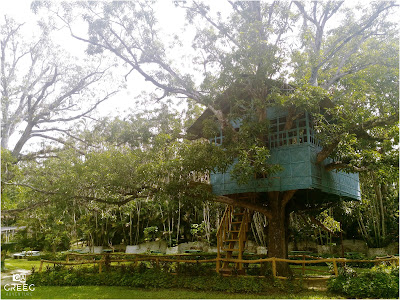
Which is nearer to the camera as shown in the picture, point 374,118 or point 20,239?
point 374,118

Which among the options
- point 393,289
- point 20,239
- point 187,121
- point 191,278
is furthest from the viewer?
point 20,239

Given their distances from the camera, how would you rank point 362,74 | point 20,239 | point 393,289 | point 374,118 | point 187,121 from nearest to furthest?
point 393,289 < point 374,118 < point 362,74 < point 187,121 < point 20,239

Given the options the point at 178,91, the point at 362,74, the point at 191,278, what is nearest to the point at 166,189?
the point at 191,278

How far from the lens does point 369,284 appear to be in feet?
25.6

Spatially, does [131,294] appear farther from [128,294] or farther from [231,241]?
[231,241]

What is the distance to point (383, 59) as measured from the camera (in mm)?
10312

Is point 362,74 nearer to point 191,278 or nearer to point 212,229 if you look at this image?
point 191,278

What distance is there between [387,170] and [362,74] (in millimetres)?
4316

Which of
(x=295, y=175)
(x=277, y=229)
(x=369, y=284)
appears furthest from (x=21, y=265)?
(x=369, y=284)

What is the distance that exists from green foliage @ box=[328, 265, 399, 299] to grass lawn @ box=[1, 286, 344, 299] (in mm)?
310

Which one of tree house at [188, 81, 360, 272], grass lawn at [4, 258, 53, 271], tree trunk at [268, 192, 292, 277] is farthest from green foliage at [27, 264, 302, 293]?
grass lawn at [4, 258, 53, 271]

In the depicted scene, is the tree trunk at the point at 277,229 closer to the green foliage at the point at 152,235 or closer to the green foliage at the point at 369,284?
the green foliage at the point at 369,284

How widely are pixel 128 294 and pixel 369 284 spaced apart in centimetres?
575

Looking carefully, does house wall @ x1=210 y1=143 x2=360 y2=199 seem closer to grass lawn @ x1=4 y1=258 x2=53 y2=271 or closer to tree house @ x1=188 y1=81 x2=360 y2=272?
tree house @ x1=188 y1=81 x2=360 y2=272
